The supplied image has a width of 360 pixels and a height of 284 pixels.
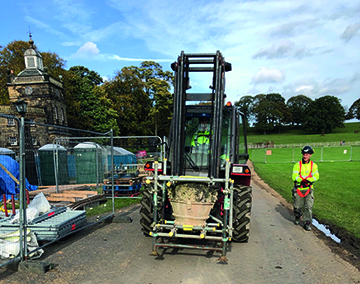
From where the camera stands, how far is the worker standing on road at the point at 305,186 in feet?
21.1

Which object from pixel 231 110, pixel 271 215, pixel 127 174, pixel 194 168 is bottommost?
pixel 271 215

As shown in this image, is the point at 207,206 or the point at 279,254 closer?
the point at 207,206

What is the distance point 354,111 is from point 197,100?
116555 millimetres

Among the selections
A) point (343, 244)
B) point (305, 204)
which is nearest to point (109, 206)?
point (305, 204)

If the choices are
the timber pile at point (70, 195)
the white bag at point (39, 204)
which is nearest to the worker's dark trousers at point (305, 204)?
the white bag at point (39, 204)

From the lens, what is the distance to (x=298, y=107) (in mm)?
98875

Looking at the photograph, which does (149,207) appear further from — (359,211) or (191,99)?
(359,211)

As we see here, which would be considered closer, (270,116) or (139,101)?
(139,101)

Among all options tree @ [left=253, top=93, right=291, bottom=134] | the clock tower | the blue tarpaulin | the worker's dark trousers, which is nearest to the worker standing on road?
the worker's dark trousers

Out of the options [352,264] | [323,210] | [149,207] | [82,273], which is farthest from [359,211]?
[82,273]

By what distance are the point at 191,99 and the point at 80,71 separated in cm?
5138

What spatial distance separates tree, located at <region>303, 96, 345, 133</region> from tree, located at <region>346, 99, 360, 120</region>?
17.5 m

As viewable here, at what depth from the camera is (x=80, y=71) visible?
166 ft

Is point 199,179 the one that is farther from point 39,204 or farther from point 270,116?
point 270,116
